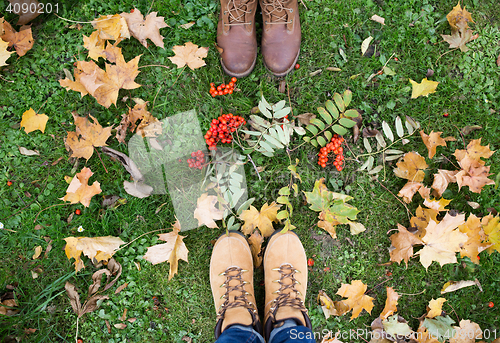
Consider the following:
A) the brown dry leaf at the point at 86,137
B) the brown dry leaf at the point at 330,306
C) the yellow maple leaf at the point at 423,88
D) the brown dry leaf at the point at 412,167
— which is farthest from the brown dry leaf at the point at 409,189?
the brown dry leaf at the point at 86,137

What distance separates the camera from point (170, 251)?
216 centimetres

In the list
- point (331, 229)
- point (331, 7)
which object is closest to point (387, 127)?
point (331, 229)

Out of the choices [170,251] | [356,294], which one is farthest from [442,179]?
[170,251]

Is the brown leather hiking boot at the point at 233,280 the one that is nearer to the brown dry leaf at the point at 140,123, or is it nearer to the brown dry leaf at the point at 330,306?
the brown dry leaf at the point at 330,306

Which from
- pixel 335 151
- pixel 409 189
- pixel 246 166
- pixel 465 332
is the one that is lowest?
pixel 465 332

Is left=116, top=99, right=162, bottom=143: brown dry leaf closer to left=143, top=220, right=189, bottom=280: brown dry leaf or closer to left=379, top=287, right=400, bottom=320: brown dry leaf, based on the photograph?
left=143, top=220, right=189, bottom=280: brown dry leaf

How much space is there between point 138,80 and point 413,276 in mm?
2904

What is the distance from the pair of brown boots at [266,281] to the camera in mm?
2057

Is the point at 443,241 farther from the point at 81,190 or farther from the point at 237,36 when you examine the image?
the point at 81,190

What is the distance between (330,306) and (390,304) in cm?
51

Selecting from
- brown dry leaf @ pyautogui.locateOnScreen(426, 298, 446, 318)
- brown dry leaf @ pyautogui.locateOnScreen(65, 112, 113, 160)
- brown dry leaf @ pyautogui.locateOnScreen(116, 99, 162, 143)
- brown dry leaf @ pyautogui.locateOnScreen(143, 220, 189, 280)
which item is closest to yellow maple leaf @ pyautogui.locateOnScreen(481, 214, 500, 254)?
brown dry leaf @ pyautogui.locateOnScreen(426, 298, 446, 318)

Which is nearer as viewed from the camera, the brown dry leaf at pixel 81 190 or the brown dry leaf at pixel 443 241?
the brown dry leaf at pixel 443 241

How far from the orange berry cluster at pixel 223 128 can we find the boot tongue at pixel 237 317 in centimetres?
128

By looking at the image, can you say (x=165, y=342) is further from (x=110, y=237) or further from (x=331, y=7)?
(x=331, y=7)
